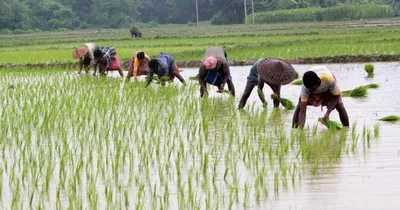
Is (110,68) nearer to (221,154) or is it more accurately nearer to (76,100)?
(76,100)

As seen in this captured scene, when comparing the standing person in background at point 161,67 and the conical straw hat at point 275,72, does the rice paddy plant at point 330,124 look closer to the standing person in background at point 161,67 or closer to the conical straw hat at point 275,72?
the conical straw hat at point 275,72

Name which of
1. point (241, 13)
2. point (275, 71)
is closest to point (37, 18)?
point (241, 13)

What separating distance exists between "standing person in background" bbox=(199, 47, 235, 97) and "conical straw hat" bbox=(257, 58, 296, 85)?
3.58ft

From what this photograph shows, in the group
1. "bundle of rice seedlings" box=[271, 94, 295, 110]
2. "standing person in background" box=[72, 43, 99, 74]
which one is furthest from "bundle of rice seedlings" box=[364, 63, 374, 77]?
"standing person in background" box=[72, 43, 99, 74]

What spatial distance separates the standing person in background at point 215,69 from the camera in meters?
8.95

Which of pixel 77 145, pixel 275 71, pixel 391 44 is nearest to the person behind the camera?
pixel 77 145

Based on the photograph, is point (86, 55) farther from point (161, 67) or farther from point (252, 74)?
point (252, 74)

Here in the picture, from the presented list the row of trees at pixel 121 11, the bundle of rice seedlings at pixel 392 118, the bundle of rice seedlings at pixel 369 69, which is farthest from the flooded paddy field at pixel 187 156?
the row of trees at pixel 121 11

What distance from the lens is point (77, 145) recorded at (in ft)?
20.8

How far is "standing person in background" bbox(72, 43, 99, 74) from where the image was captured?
12758 millimetres

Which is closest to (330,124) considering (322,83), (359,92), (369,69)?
(322,83)

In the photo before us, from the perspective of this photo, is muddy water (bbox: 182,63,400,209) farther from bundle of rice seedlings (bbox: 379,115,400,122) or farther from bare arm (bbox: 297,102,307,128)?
bare arm (bbox: 297,102,307,128)

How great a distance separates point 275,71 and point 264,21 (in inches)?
1458

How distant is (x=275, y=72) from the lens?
7848mm
